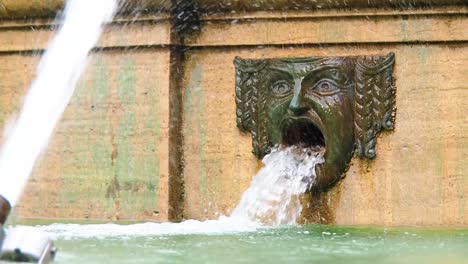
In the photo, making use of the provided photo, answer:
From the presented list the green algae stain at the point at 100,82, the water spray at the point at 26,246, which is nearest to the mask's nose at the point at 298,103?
the green algae stain at the point at 100,82

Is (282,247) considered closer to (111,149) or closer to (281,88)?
(281,88)

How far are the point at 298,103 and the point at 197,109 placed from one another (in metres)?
0.66

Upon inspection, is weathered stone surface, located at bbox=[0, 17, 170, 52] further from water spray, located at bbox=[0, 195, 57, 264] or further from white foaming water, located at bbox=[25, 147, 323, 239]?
water spray, located at bbox=[0, 195, 57, 264]

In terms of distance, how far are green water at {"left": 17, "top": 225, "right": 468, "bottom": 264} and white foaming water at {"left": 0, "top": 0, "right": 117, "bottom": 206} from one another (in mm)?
700

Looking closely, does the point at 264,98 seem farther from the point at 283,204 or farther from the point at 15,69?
the point at 15,69

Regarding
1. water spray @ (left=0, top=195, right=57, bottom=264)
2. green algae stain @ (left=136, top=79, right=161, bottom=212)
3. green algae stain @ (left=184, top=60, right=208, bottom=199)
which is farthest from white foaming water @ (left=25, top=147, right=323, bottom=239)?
water spray @ (left=0, top=195, right=57, bottom=264)

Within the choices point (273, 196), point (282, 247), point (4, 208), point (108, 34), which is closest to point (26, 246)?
point (4, 208)

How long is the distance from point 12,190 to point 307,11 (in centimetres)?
266

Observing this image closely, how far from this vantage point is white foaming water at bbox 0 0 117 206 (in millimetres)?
5613

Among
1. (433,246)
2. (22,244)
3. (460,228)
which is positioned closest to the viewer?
(22,244)

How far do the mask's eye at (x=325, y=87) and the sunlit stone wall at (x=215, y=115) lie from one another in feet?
0.60

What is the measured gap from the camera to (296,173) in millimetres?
6293

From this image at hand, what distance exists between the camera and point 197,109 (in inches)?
258

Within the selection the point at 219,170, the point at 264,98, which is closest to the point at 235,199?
the point at 219,170
